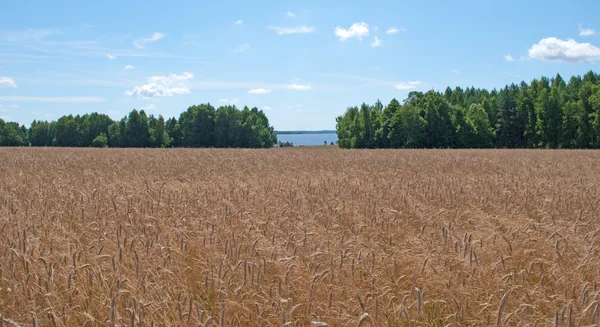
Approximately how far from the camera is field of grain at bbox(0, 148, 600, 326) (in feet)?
11.2

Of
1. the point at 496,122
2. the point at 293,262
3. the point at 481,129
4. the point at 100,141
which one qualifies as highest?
the point at 496,122

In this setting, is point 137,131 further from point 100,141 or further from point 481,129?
point 481,129

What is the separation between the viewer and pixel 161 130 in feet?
293

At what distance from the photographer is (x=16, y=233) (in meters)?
5.12

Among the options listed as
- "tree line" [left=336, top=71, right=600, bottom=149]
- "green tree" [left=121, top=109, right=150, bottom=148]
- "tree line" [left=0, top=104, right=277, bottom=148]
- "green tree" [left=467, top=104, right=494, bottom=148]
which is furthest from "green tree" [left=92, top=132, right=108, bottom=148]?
"green tree" [left=467, top=104, right=494, bottom=148]

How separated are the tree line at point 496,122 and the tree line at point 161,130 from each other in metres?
26.3

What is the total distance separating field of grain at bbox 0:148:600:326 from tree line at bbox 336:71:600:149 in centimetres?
6591

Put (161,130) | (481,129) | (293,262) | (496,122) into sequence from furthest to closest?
(161,130)
(496,122)
(481,129)
(293,262)

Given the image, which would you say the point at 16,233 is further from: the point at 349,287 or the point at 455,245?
the point at 455,245

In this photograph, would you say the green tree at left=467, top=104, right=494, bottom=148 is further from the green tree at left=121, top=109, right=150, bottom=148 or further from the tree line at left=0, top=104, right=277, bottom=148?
the green tree at left=121, top=109, right=150, bottom=148

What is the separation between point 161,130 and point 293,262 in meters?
90.0

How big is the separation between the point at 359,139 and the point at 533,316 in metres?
81.9

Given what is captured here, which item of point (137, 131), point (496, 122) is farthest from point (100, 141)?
point (496, 122)

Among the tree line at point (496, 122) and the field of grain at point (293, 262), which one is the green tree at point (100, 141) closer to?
the tree line at point (496, 122)
